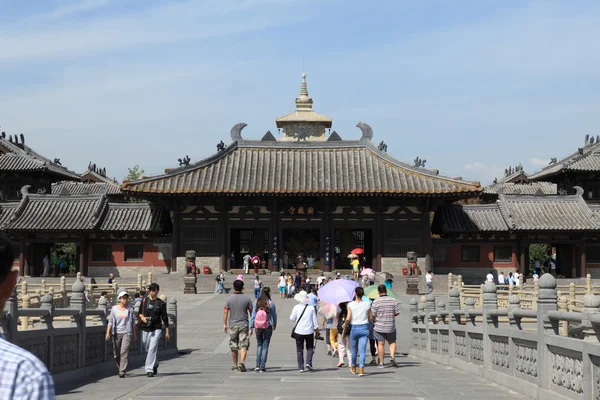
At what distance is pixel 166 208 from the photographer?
1909 inches

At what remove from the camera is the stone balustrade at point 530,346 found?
9.50 metres

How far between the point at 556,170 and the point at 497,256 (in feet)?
35.9

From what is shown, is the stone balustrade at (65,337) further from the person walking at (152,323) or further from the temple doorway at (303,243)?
the temple doorway at (303,243)

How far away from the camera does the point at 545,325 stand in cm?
1102

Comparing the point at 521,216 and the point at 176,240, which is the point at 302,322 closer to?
the point at 176,240

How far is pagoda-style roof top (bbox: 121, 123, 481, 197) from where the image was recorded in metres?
44.6

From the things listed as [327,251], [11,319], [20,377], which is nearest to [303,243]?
[327,251]

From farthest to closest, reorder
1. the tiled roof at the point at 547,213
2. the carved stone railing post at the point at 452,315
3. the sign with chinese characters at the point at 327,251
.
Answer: the tiled roof at the point at 547,213 → the sign with chinese characters at the point at 327,251 → the carved stone railing post at the point at 452,315

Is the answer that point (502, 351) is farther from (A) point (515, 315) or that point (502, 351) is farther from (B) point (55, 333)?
(B) point (55, 333)

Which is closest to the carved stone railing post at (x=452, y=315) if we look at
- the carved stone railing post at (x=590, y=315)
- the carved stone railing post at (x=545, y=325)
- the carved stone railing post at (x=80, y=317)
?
the carved stone railing post at (x=545, y=325)

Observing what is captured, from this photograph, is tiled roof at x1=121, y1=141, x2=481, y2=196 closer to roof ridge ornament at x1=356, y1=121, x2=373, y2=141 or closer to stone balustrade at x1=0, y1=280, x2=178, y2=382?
roof ridge ornament at x1=356, y1=121, x2=373, y2=141

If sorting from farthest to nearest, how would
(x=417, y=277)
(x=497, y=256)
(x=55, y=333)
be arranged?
(x=497, y=256) < (x=417, y=277) < (x=55, y=333)

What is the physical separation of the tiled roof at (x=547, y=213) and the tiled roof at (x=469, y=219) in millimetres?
542

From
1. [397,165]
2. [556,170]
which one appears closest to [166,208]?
Answer: [397,165]
